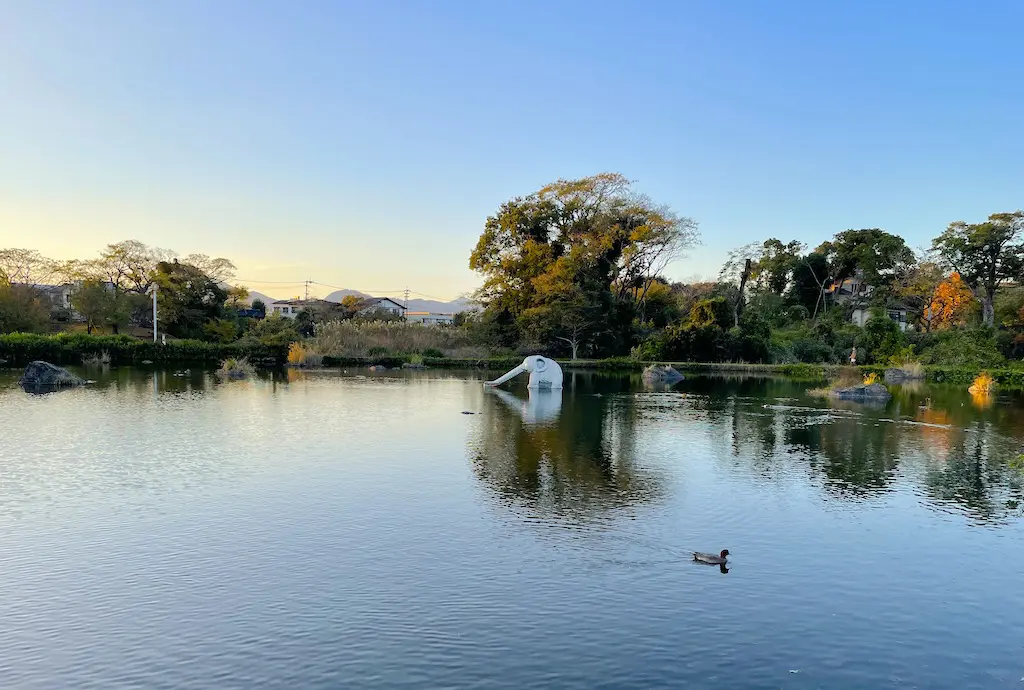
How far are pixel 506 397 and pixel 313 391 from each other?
7521 mm

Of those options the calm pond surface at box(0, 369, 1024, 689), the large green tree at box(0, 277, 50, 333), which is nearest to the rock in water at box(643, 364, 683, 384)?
the calm pond surface at box(0, 369, 1024, 689)

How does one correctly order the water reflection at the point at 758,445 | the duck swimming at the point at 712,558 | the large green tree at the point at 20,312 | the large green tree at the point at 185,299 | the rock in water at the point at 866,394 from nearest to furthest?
the duck swimming at the point at 712,558 → the water reflection at the point at 758,445 → the rock in water at the point at 866,394 → the large green tree at the point at 20,312 → the large green tree at the point at 185,299

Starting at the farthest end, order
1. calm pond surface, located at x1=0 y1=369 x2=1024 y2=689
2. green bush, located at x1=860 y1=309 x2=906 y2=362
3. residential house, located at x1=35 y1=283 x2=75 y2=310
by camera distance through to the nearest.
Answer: residential house, located at x1=35 y1=283 x2=75 y2=310 → green bush, located at x1=860 y1=309 x2=906 y2=362 → calm pond surface, located at x1=0 y1=369 x2=1024 y2=689

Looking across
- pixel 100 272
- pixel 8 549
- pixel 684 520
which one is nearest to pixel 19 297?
pixel 100 272

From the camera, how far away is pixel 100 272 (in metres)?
62.0

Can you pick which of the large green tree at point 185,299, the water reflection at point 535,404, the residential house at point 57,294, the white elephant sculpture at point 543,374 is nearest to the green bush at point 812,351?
the white elephant sculpture at point 543,374

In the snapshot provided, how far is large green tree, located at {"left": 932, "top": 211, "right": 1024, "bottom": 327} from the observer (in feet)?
175

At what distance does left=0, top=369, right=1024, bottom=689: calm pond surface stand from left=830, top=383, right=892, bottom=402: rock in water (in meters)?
10.6

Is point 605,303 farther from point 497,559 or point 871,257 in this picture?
point 497,559

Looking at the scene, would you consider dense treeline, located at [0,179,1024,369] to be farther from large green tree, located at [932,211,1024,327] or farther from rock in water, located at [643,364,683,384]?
rock in water, located at [643,364,683,384]

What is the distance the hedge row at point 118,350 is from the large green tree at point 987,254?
4837 cm

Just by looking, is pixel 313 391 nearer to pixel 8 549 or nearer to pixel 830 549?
pixel 8 549

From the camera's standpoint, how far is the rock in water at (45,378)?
92.9 feet

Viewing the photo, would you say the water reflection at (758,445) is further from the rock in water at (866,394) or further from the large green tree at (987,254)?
the large green tree at (987,254)
